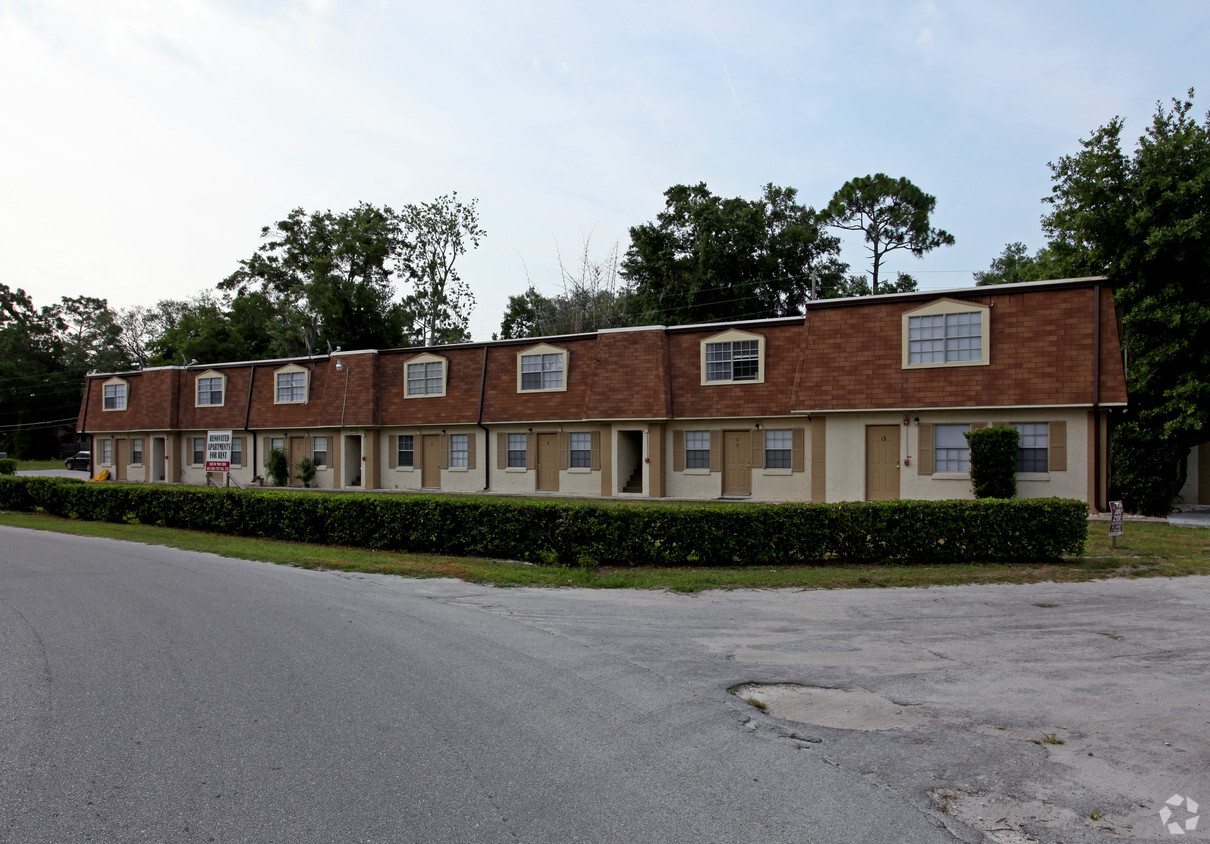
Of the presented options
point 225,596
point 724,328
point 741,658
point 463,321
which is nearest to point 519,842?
point 741,658

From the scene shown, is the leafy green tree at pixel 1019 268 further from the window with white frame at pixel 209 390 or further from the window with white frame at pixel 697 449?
the window with white frame at pixel 209 390

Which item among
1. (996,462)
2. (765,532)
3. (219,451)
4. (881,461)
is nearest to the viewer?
(765,532)

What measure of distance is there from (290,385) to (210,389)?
5765mm

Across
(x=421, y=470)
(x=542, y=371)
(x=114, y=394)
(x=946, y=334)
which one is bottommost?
(x=421, y=470)

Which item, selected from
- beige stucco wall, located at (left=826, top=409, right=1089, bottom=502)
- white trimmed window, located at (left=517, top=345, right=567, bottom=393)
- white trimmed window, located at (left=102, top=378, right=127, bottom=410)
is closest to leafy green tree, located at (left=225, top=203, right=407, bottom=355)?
white trimmed window, located at (left=102, top=378, right=127, bottom=410)

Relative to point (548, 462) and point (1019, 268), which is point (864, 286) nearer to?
point (1019, 268)

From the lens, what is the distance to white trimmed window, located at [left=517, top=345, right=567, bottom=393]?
28.8 m

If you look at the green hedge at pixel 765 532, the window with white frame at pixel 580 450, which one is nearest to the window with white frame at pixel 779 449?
the window with white frame at pixel 580 450

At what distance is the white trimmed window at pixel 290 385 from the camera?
34.7 m

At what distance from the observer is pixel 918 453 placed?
21578mm

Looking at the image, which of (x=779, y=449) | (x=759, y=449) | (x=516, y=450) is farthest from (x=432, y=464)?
(x=779, y=449)

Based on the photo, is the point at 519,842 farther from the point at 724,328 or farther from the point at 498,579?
the point at 724,328

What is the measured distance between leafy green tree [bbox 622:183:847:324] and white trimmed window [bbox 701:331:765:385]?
17633 millimetres

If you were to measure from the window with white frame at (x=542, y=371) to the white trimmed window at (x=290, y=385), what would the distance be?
11.7 m
